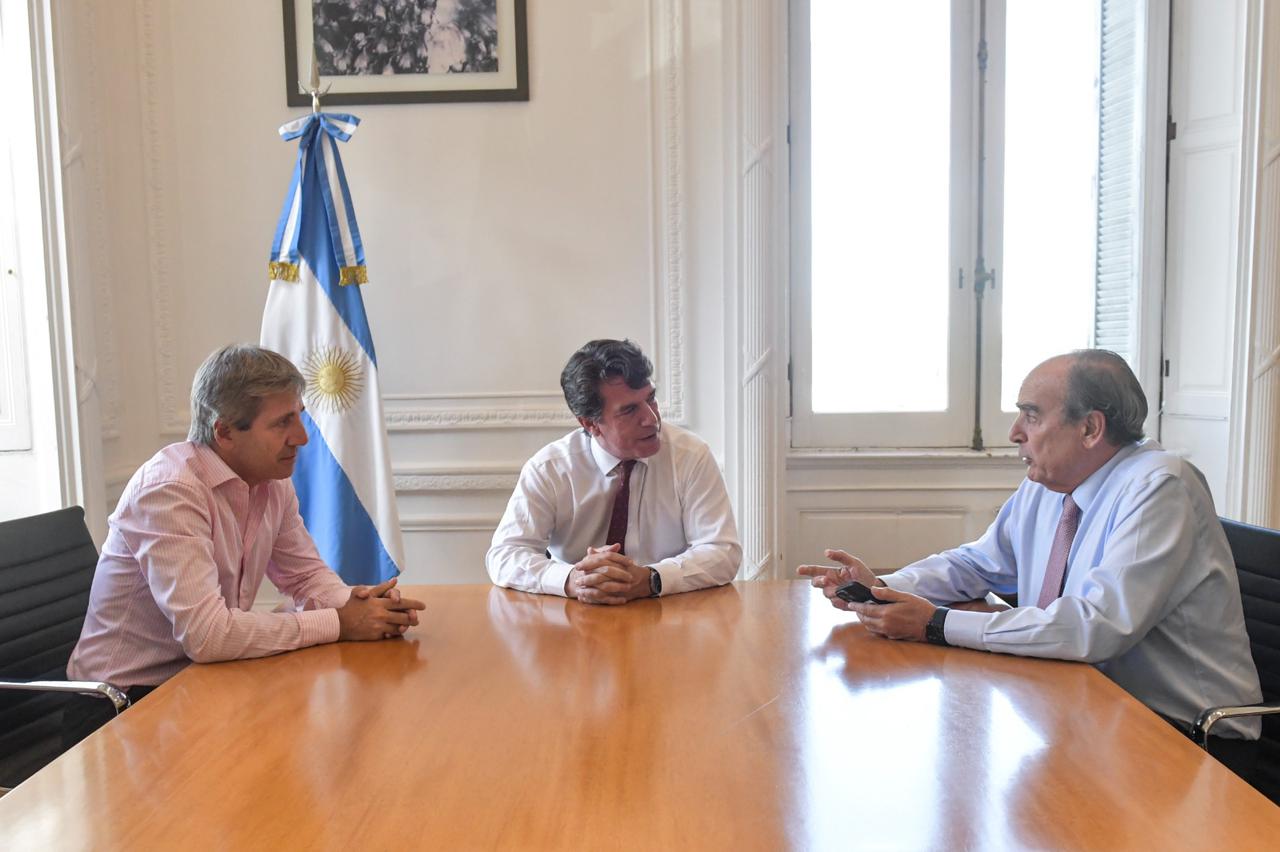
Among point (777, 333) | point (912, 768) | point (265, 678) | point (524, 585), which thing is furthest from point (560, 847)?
point (777, 333)

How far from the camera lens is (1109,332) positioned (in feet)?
13.5

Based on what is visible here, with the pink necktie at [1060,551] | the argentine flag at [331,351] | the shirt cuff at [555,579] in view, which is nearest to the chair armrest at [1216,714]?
the pink necktie at [1060,551]

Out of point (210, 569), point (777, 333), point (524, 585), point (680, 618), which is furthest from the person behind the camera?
point (777, 333)

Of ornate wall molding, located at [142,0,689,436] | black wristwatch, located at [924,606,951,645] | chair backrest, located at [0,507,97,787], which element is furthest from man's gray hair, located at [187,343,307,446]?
ornate wall molding, located at [142,0,689,436]

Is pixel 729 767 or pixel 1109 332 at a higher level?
pixel 1109 332

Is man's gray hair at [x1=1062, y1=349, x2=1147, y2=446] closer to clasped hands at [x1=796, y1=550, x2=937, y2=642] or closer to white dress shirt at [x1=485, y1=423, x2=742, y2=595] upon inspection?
clasped hands at [x1=796, y1=550, x2=937, y2=642]

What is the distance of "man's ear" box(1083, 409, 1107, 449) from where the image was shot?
1979 mm

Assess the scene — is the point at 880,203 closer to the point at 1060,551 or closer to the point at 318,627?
the point at 1060,551

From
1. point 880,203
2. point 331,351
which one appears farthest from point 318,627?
point 880,203

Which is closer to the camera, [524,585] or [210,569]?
[210,569]

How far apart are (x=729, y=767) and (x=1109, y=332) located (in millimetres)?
3434

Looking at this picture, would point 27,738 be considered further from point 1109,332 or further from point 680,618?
point 1109,332

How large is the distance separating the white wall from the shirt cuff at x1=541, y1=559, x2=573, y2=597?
1.65 metres

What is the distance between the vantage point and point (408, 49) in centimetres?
386
